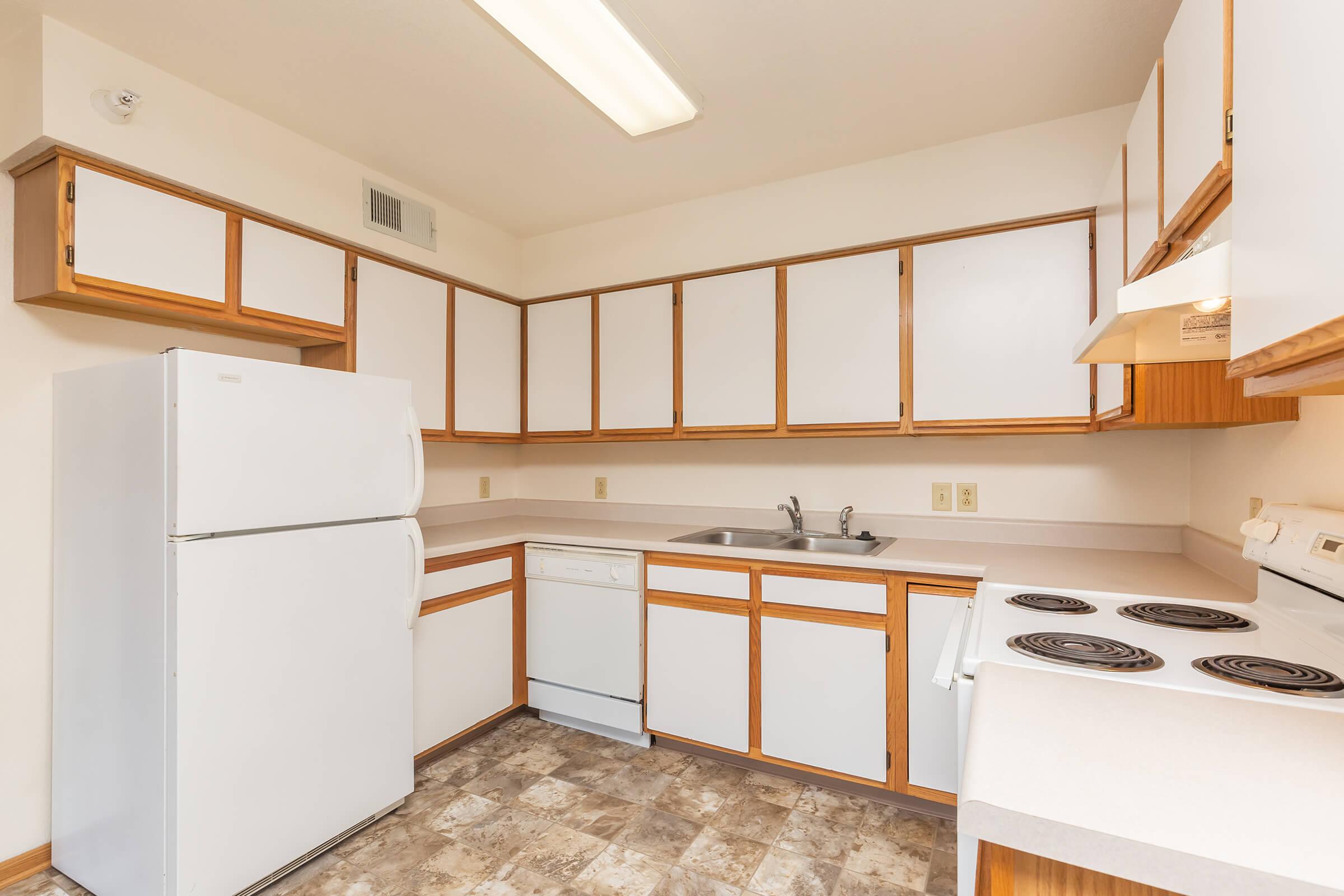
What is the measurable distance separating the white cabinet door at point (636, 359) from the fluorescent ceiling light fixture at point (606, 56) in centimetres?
107

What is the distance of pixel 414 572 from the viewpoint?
2.22 meters

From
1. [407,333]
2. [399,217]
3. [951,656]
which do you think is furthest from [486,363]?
[951,656]

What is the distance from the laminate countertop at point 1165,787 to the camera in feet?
1.86

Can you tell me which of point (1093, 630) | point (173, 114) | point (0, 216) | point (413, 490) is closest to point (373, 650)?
point (413, 490)

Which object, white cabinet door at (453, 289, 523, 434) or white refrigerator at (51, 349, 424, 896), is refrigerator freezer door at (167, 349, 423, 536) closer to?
white refrigerator at (51, 349, 424, 896)

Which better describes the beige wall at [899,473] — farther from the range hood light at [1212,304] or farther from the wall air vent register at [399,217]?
the range hood light at [1212,304]

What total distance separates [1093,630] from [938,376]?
4.03 ft

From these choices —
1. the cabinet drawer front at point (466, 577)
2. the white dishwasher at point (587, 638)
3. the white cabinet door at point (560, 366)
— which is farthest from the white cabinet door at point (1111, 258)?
the cabinet drawer front at point (466, 577)

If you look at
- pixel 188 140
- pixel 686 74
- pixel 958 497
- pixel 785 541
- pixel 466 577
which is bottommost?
pixel 466 577

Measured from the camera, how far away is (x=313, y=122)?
90.2 inches

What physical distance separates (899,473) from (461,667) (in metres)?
2.03

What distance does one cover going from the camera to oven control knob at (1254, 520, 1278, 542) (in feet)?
4.31

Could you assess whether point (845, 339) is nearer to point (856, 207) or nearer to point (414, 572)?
point (856, 207)

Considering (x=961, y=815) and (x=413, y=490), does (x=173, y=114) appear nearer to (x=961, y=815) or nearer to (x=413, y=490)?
(x=413, y=490)
